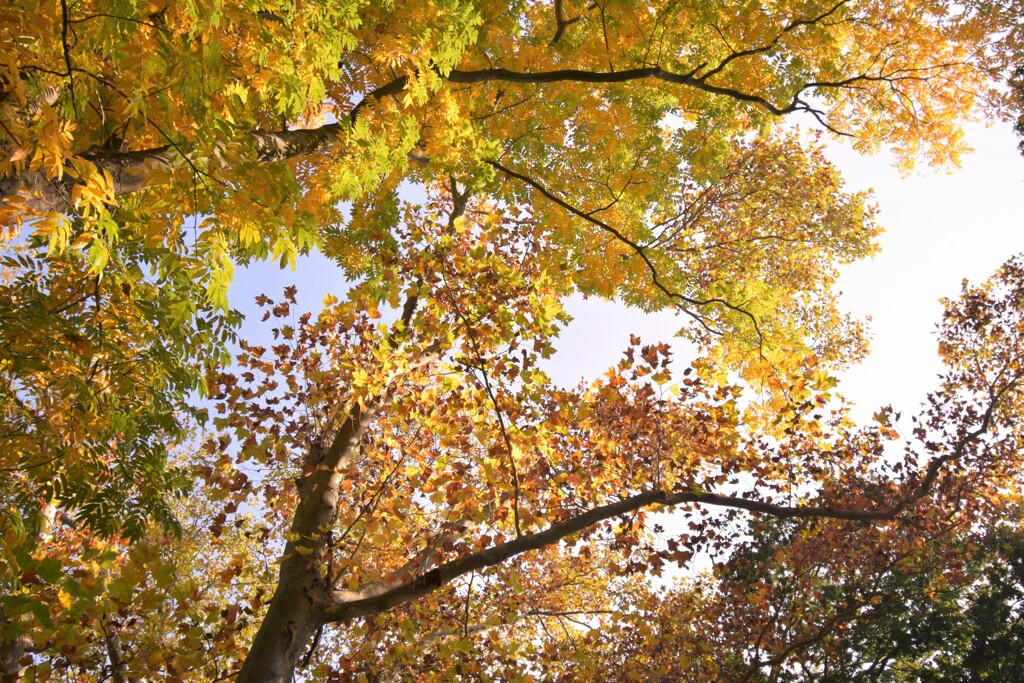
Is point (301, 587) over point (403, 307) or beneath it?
beneath

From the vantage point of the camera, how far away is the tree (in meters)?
3.15

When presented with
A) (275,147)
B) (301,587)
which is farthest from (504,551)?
(275,147)

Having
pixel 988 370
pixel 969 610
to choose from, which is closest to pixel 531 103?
pixel 988 370

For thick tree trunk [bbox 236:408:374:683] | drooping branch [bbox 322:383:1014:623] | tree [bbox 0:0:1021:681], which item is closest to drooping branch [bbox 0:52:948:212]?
tree [bbox 0:0:1021:681]

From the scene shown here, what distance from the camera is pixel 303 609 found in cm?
443

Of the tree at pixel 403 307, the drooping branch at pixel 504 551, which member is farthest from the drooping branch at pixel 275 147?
the drooping branch at pixel 504 551

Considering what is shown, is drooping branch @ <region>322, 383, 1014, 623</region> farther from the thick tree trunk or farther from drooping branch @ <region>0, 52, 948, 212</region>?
drooping branch @ <region>0, 52, 948, 212</region>

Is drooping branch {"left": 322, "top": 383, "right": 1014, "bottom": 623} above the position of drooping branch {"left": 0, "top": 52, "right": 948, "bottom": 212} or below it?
below

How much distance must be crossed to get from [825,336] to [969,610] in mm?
6653

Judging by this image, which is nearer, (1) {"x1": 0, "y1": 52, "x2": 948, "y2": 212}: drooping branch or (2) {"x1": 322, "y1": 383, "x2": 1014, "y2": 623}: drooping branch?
(1) {"x1": 0, "y1": 52, "x2": 948, "y2": 212}: drooping branch

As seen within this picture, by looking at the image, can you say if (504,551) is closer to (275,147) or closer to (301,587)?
(301,587)

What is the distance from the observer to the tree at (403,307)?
10.3 ft

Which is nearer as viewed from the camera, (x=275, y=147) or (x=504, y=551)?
(x=275, y=147)

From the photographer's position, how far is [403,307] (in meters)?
7.71
